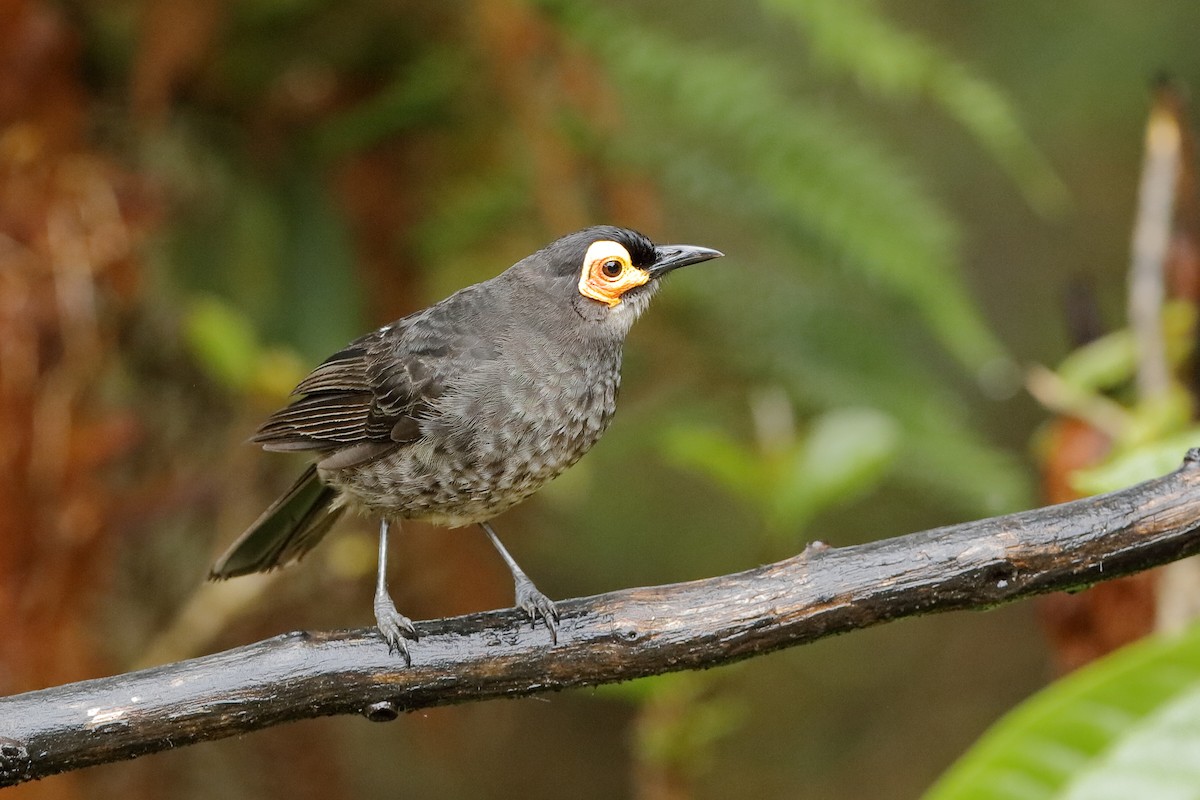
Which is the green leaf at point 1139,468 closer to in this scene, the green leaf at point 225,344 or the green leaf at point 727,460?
the green leaf at point 727,460

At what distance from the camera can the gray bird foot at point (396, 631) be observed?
7.68 ft

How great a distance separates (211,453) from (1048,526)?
327cm

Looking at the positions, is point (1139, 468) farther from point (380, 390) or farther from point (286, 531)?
point (286, 531)

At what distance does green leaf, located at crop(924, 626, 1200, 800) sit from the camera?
181cm

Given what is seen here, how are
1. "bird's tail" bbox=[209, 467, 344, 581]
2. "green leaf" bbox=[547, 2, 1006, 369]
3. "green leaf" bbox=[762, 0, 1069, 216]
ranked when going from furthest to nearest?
"green leaf" bbox=[547, 2, 1006, 369], "green leaf" bbox=[762, 0, 1069, 216], "bird's tail" bbox=[209, 467, 344, 581]

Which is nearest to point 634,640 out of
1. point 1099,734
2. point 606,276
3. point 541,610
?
point 541,610

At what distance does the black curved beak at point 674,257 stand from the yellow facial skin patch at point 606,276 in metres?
0.03

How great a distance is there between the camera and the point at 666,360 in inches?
189

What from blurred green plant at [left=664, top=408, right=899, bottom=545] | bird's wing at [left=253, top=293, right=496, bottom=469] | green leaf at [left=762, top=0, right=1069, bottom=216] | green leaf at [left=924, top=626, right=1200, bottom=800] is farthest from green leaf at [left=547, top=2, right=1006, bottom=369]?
green leaf at [left=924, top=626, right=1200, bottom=800]

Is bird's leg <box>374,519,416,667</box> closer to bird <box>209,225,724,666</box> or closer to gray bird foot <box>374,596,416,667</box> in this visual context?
gray bird foot <box>374,596,416,667</box>

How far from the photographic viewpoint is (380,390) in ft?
10.3

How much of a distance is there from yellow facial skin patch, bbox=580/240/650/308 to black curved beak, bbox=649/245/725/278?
30mm

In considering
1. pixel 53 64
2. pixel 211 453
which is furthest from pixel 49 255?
pixel 211 453

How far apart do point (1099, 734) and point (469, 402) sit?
5.04ft
